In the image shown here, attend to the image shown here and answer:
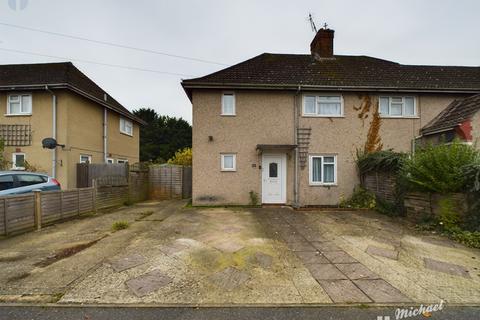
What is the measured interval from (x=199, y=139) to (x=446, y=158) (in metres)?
8.56

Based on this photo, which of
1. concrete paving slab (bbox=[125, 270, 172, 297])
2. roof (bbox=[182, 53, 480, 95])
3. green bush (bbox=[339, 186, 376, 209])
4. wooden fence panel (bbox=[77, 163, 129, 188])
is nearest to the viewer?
concrete paving slab (bbox=[125, 270, 172, 297])

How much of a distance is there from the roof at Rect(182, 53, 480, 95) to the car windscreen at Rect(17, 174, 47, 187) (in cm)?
621

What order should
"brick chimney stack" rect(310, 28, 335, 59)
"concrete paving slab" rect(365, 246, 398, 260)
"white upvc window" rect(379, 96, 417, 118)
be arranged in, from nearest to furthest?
"concrete paving slab" rect(365, 246, 398, 260), "white upvc window" rect(379, 96, 417, 118), "brick chimney stack" rect(310, 28, 335, 59)

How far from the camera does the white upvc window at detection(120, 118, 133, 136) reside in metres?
18.4

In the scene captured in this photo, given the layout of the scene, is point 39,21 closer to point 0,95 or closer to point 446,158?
point 0,95

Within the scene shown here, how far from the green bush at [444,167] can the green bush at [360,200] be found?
3.02 meters

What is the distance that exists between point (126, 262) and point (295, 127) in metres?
8.85

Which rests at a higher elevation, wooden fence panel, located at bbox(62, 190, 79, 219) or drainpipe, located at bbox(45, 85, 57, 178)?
drainpipe, located at bbox(45, 85, 57, 178)

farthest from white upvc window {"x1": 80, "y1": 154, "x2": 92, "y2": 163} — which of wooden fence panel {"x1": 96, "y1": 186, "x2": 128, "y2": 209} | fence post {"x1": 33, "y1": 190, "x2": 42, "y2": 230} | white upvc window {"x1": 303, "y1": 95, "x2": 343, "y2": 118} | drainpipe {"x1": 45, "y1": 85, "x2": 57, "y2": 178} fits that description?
white upvc window {"x1": 303, "y1": 95, "x2": 343, "y2": 118}

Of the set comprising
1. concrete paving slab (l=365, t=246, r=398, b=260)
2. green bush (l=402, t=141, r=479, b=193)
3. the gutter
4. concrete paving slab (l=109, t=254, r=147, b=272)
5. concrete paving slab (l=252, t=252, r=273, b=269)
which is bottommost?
concrete paving slab (l=365, t=246, r=398, b=260)

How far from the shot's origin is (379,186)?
1053 centimetres

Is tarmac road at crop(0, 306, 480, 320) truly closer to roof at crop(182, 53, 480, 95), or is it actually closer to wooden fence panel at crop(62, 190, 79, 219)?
wooden fence panel at crop(62, 190, 79, 219)

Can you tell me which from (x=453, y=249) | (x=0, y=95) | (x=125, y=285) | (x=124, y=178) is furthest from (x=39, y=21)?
(x=453, y=249)

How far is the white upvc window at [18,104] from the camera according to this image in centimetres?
1284
